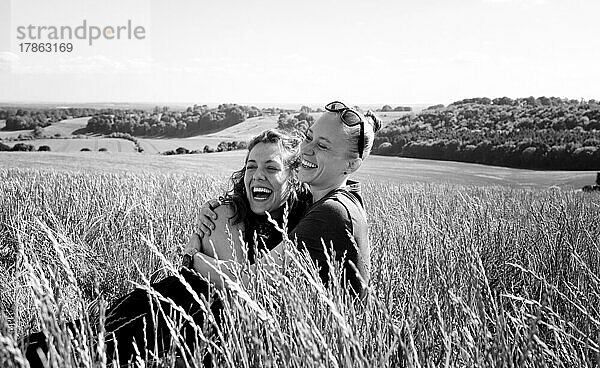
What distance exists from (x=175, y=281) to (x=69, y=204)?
10.6ft

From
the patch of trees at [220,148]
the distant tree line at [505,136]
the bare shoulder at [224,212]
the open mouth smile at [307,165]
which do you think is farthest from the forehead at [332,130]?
the patch of trees at [220,148]

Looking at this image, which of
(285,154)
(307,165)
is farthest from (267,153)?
(307,165)

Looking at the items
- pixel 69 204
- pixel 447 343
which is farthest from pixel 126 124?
pixel 447 343

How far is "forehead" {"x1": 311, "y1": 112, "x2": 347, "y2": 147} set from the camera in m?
2.54

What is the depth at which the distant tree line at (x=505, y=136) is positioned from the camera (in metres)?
19.6

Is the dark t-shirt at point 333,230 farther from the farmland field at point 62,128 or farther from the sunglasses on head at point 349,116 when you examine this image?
the farmland field at point 62,128

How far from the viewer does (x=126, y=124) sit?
30.2 metres

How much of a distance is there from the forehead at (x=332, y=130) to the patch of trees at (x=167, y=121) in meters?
28.8

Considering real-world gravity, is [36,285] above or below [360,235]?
above

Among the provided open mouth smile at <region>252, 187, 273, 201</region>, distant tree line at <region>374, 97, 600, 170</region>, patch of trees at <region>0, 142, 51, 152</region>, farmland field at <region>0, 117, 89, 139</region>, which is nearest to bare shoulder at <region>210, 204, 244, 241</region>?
open mouth smile at <region>252, 187, 273, 201</region>

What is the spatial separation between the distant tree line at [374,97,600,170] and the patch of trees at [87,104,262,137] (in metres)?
12.1

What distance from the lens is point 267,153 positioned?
2.97m

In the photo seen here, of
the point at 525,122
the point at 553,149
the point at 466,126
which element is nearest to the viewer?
the point at 553,149

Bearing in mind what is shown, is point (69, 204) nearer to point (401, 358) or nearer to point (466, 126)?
point (401, 358)
